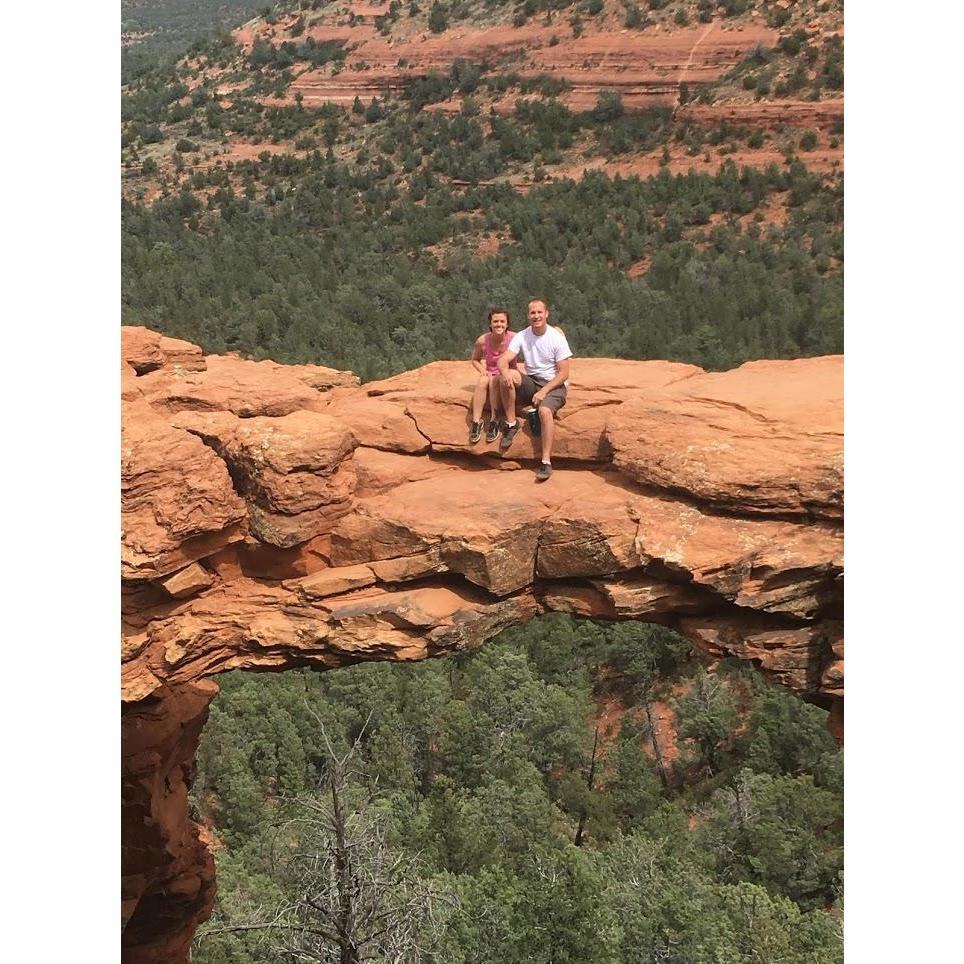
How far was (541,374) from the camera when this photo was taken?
924 centimetres

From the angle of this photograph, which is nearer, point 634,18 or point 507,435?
point 507,435

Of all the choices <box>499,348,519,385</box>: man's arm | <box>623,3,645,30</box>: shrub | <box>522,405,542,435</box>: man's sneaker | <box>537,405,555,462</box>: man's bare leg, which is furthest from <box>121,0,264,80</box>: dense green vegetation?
<box>537,405,555,462</box>: man's bare leg

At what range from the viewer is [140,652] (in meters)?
8.55

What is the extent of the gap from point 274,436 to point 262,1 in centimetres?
7140

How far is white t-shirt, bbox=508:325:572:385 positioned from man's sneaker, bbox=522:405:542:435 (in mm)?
236

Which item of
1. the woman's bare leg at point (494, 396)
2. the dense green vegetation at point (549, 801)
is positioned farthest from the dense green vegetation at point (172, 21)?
the woman's bare leg at point (494, 396)

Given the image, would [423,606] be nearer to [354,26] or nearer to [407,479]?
[407,479]

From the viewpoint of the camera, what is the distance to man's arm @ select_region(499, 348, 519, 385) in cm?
897

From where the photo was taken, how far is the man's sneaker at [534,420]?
30.7 ft

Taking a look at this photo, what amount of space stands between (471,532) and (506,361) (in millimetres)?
1265

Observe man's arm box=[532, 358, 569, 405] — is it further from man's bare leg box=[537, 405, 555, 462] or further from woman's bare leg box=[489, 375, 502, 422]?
woman's bare leg box=[489, 375, 502, 422]

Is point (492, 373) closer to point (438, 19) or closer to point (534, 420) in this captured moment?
point (534, 420)

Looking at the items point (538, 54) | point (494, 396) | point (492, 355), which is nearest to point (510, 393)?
point (494, 396)

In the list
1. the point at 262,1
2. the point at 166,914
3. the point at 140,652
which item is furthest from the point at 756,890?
the point at 262,1
